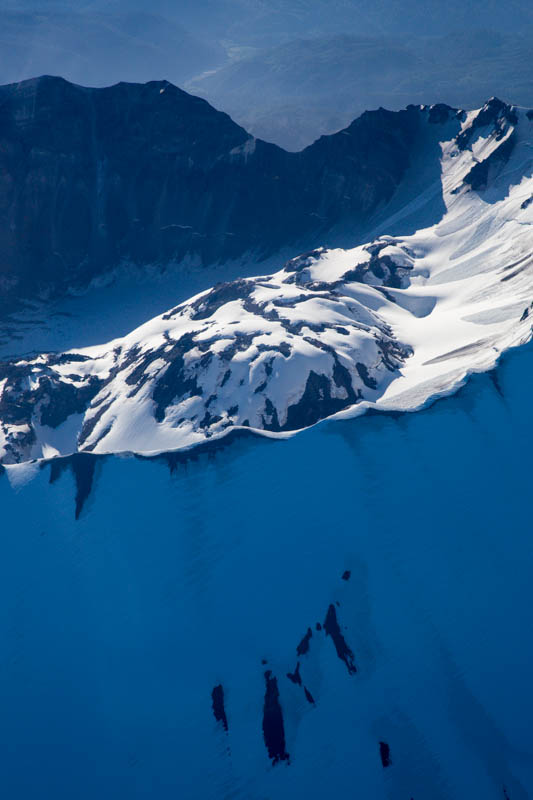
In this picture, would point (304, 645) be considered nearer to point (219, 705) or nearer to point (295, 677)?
point (295, 677)

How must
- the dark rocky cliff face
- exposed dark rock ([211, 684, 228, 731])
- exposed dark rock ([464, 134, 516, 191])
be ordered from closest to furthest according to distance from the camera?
exposed dark rock ([211, 684, 228, 731]) < exposed dark rock ([464, 134, 516, 191]) < the dark rocky cliff face

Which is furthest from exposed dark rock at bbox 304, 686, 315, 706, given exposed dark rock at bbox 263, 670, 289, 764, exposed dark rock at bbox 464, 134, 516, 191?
exposed dark rock at bbox 464, 134, 516, 191

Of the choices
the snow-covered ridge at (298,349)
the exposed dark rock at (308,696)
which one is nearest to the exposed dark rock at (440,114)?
the snow-covered ridge at (298,349)

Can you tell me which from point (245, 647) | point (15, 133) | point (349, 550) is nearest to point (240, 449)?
point (349, 550)

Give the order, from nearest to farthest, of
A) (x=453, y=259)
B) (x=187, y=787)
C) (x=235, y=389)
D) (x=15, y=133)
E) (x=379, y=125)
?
(x=187, y=787)
(x=235, y=389)
(x=453, y=259)
(x=15, y=133)
(x=379, y=125)

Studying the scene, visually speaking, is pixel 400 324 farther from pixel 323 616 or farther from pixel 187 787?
pixel 187 787

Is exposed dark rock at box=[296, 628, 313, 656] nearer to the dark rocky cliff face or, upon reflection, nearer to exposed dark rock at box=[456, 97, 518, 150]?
the dark rocky cliff face

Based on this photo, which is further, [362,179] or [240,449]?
[362,179]
